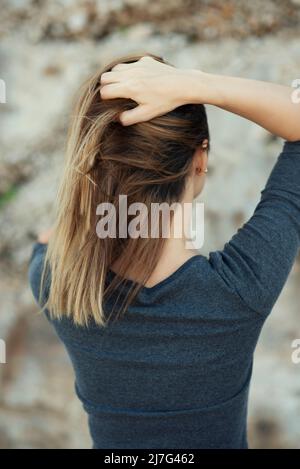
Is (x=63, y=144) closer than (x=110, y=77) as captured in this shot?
No

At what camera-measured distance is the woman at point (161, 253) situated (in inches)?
35.6

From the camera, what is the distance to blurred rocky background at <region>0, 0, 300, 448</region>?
5.87 feet

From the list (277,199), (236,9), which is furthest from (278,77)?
(277,199)

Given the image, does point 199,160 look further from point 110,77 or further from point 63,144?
point 63,144

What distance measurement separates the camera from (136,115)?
34.7 inches

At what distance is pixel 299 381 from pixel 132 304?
103 cm

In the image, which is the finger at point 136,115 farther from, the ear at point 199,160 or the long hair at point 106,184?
the ear at point 199,160

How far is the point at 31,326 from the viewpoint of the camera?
1.97m

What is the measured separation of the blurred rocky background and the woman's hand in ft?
2.92

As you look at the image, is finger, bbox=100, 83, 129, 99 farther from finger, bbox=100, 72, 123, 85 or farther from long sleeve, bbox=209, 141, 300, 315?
long sleeve, bbox=209, 141, 300, 315

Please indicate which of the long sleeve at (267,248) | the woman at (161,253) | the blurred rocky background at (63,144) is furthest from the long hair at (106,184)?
the blurred rocky background at (63,144)

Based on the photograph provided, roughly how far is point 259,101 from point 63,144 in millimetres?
1129

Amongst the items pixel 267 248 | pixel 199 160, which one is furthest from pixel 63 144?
pixel 267 248
